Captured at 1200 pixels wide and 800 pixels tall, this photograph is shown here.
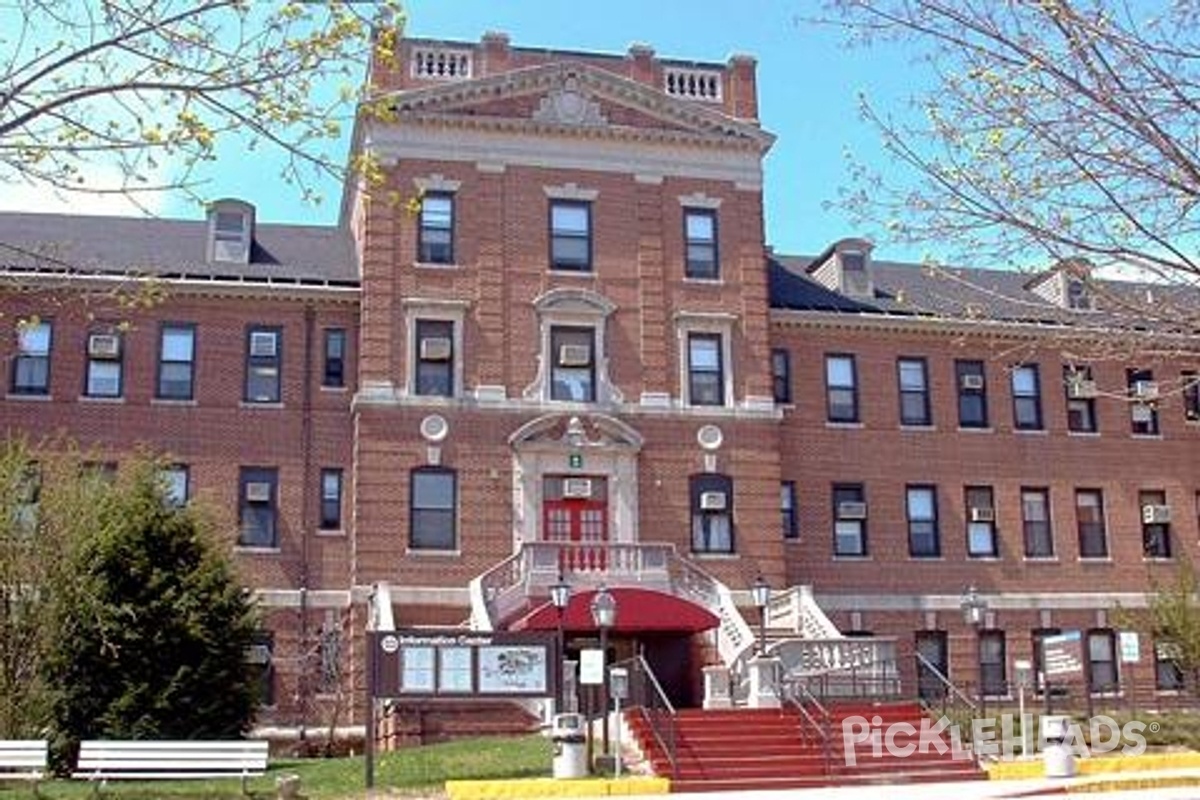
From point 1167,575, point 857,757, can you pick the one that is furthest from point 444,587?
point 1167,575

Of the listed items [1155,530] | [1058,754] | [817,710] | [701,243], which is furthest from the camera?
[1155,530]

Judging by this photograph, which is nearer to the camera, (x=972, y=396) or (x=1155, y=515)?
(x=972, y=396)

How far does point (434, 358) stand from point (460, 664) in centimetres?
1078

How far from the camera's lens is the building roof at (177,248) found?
34812mm

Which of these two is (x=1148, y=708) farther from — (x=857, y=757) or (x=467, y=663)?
(x=467, y=663)

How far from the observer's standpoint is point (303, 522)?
33469 millimetres

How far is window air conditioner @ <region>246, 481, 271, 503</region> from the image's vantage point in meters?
33.4

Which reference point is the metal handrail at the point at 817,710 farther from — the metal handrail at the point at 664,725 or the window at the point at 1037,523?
the window at the point at 1037,523

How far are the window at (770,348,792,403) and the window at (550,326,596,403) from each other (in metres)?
5.08

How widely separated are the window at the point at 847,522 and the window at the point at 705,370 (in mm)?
4271

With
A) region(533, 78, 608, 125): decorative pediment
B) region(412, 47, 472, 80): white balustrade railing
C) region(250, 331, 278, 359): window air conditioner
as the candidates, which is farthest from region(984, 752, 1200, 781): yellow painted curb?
region(412, 47, 472, 80): white balustrade railing

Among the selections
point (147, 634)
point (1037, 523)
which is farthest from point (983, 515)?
point (147, 634)

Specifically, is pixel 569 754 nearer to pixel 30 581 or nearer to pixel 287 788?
pixel 287 788

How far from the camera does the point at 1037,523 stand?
1500 inches
